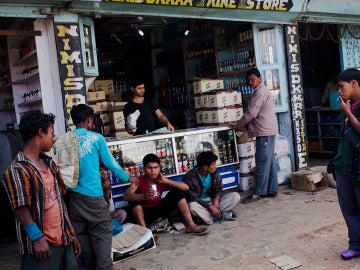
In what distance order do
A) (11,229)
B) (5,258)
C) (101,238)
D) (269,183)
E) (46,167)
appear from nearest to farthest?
(46,167)
(101,238)
(5,258)
(11,229)
(269,183)

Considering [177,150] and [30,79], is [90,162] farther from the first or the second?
[30,79]

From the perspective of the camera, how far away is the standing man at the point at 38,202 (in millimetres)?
2727

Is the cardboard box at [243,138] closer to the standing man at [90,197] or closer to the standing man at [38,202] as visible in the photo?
the standing man at [90,197]

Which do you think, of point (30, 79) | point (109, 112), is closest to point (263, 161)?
point (109, 112)

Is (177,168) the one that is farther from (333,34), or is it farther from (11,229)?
(333,34)

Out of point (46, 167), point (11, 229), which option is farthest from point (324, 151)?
point (46, 167)

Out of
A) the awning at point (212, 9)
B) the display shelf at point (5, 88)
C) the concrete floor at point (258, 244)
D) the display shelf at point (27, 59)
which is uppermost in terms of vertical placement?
the awning at point (212, 9)

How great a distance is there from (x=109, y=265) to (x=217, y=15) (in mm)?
4614

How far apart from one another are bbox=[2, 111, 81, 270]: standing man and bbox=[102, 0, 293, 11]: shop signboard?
355 centimetres

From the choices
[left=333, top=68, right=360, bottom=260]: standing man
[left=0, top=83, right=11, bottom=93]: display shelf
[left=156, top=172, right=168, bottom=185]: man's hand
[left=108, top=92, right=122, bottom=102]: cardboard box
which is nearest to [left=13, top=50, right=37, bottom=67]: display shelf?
[left=0, top=83, right=11, bottom=93]: display shelf

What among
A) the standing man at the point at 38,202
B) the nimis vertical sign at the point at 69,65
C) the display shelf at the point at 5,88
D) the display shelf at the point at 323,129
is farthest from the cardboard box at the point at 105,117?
the standing man at the point at 38,202

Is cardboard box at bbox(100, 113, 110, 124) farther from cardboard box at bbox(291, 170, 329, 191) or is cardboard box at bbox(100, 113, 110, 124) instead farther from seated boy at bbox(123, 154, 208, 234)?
cardboard box at bbox(291, 170, 329, 191)

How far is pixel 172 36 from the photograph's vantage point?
10117 mm

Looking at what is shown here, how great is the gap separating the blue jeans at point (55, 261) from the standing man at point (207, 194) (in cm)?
258
